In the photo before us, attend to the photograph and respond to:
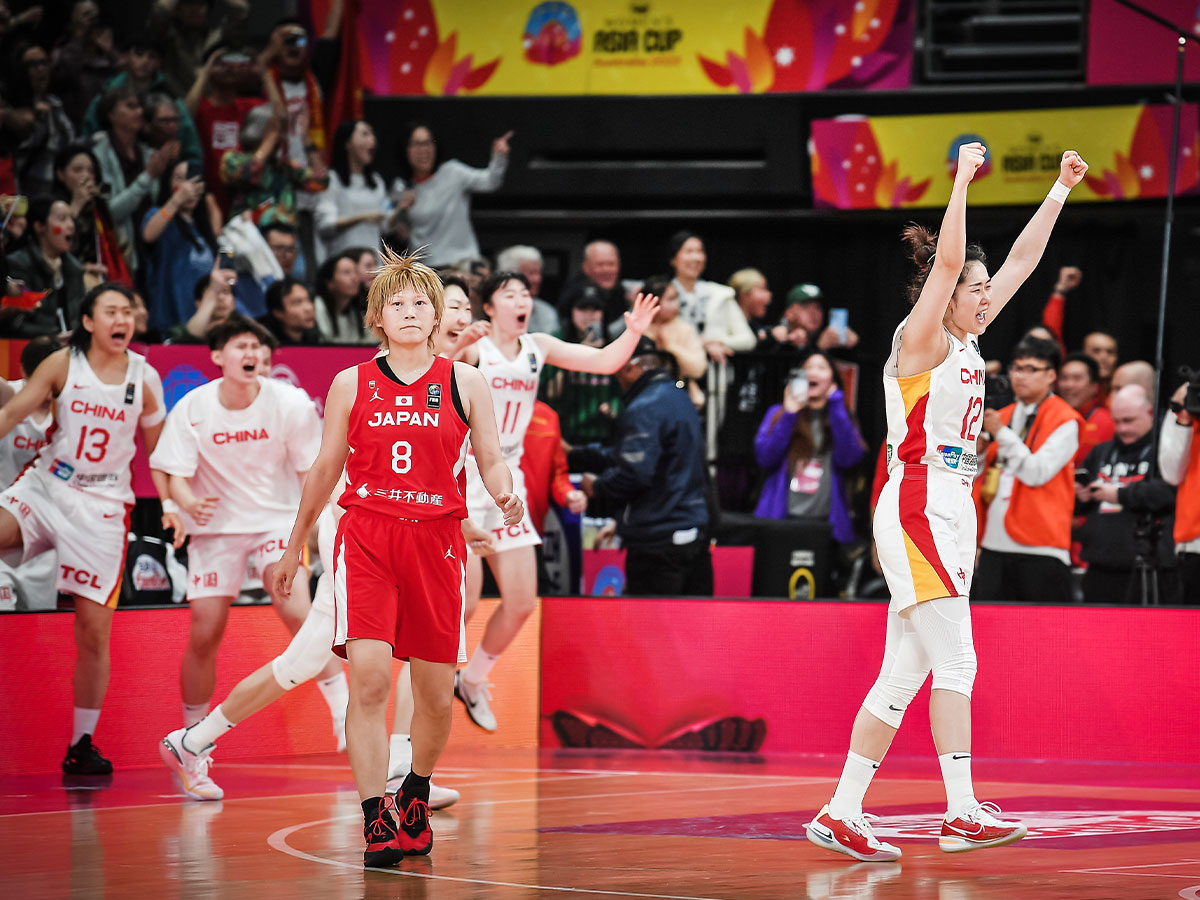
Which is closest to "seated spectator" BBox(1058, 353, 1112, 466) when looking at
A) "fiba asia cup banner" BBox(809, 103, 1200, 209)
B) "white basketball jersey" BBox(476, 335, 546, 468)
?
"fiba asia cup banner" BBox(809, 103, 1200, 209)

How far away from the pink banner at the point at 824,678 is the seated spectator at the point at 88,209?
3.85m

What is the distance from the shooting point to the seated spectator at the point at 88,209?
32.1 feet

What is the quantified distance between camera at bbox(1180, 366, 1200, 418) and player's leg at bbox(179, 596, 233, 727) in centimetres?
530

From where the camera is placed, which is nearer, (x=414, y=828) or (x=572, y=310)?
(x=414, y=828)

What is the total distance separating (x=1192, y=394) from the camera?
8.37 meters

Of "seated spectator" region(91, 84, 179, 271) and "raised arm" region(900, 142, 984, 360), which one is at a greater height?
"seated spectator" region(91, 84, 179, 271)

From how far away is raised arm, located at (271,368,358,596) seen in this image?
Result: 15.9 ft

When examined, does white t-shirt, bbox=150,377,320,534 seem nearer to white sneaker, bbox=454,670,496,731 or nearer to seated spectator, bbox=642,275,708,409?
white sneaker, bbox=454,670,496,731

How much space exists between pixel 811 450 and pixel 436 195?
3.38 metres

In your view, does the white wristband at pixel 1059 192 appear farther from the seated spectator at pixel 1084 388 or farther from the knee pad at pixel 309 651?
the seated spectator at pixel 1084 388

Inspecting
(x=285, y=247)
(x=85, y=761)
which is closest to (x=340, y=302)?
(x=285, y=247)

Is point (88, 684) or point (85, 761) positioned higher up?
point (88, 684)

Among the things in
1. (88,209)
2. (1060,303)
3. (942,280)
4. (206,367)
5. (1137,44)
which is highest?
(1137,44)

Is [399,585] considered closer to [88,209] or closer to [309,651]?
[309,651]
